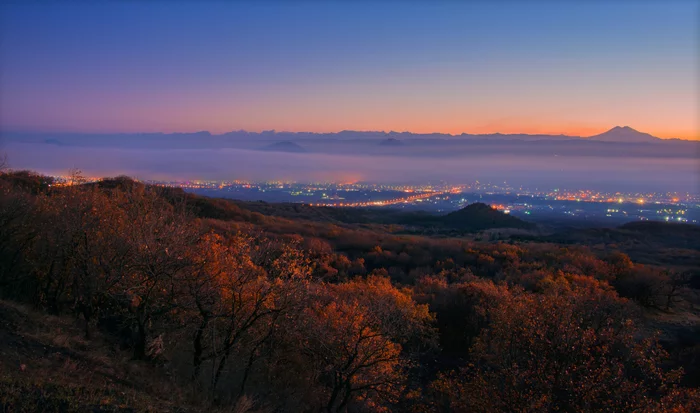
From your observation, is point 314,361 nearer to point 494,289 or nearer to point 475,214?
point 494,289

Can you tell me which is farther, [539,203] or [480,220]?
[539,203]

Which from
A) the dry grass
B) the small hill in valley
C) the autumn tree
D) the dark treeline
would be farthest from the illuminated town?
the dry grass

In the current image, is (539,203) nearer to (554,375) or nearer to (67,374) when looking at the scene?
(554,375)

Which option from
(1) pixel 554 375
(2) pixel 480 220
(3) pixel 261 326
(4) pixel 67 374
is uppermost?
(4) pixel 67 374

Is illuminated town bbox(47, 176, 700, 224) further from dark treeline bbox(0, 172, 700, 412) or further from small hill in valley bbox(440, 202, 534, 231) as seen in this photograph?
dark treeline bbox(0, 172, 700, 412)

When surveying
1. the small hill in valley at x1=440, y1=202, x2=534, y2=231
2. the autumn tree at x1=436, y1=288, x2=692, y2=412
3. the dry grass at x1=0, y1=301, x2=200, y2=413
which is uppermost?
the dry grass at x1=0, y1=301, x2=200, y2=413

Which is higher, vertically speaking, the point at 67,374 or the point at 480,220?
the point at 67,374

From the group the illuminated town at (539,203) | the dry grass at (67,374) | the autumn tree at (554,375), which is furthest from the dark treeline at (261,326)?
the illuminated town at (539,203)

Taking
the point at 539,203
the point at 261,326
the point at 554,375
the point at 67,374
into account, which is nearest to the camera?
the point at 67,374

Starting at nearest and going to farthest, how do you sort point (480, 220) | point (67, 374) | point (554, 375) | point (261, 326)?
point (67, 374) < point (554, 375) < point (261, 326) < point (480, 220)

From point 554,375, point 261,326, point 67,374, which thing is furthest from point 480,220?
point 67,374

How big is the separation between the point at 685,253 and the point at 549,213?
257ft

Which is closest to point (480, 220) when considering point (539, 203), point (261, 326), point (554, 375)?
point (539, 203)

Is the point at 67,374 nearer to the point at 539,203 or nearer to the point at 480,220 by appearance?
the point at 480,220
